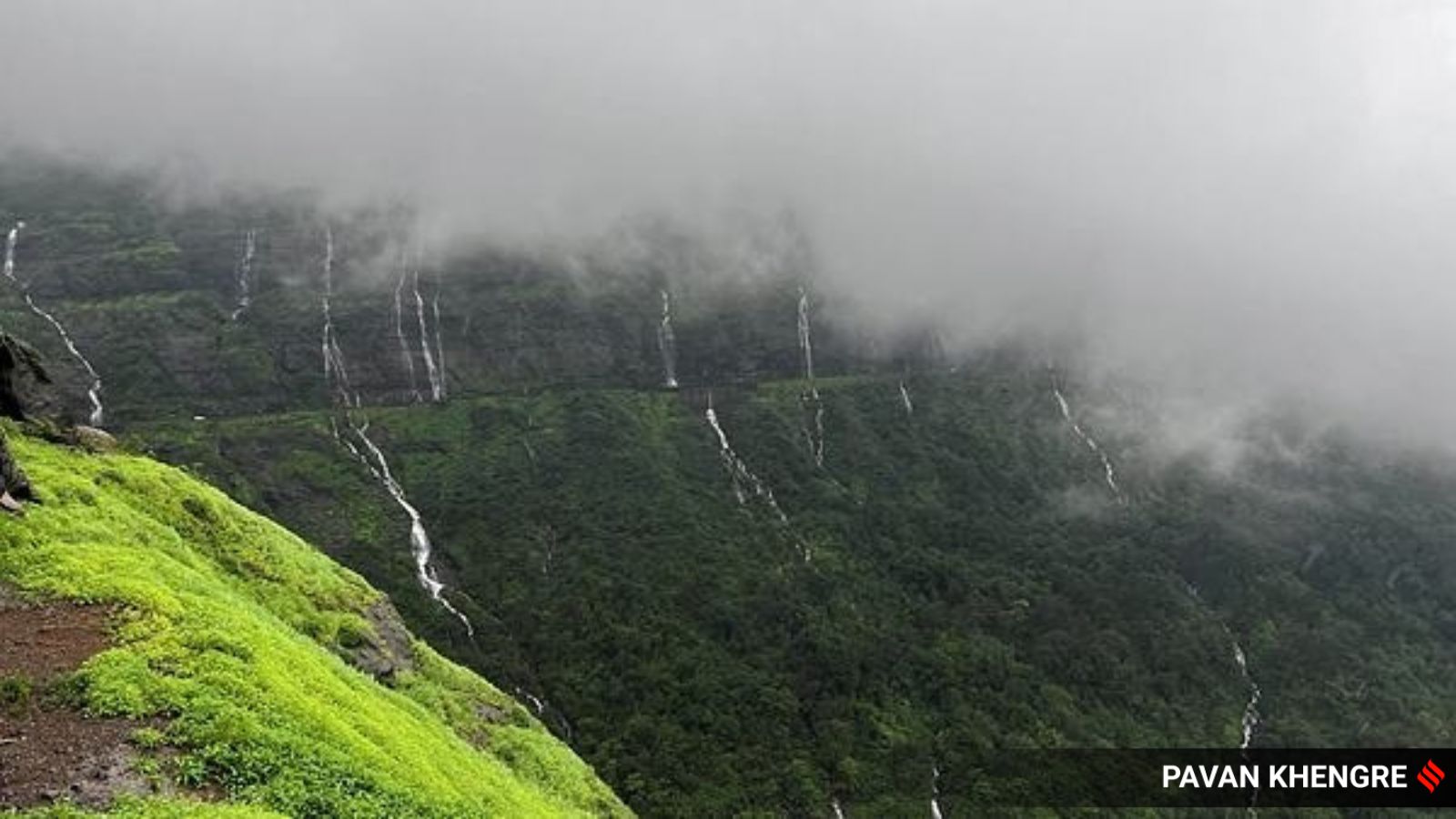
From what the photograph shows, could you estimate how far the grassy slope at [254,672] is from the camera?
33750mm

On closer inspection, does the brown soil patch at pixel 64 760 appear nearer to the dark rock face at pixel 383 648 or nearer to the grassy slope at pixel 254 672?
the grassy slope at pixel 254 672

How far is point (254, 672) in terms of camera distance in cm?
3750

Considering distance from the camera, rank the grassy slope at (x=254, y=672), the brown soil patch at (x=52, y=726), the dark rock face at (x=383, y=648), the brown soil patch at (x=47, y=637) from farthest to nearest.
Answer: the dark rock face at (x=383, y=648), the brown soil patch at (x=47, y=637), the grassy slope at (x=254, y=672), the brown soil patch at (x=52, y=726)

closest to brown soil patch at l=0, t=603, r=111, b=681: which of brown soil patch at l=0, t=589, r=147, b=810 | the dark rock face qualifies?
brown soil patch at l=0, t=589, r=147, b=810

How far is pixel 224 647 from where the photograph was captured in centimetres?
3859

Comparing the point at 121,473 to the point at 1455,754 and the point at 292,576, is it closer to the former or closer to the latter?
the point at 292,576

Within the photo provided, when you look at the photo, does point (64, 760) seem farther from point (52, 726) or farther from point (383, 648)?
point (383, 648)

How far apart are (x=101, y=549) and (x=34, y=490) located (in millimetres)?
6516

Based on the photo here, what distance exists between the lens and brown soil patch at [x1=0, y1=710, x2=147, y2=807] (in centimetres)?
2991

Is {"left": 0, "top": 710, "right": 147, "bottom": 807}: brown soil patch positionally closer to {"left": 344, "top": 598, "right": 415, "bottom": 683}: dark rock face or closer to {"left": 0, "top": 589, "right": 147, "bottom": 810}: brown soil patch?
{"left": 0, "top": 589, "right": 147, "bottom": 810}: brown soil patch

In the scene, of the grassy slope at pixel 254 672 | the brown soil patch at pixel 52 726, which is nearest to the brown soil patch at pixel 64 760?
the brown soil patch at pixel 52 726

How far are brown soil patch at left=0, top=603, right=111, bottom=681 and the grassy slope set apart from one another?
2.60 ft

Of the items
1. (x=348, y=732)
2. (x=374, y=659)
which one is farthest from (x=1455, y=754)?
(x=348, y=732)

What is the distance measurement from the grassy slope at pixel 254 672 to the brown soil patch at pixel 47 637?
793mm
